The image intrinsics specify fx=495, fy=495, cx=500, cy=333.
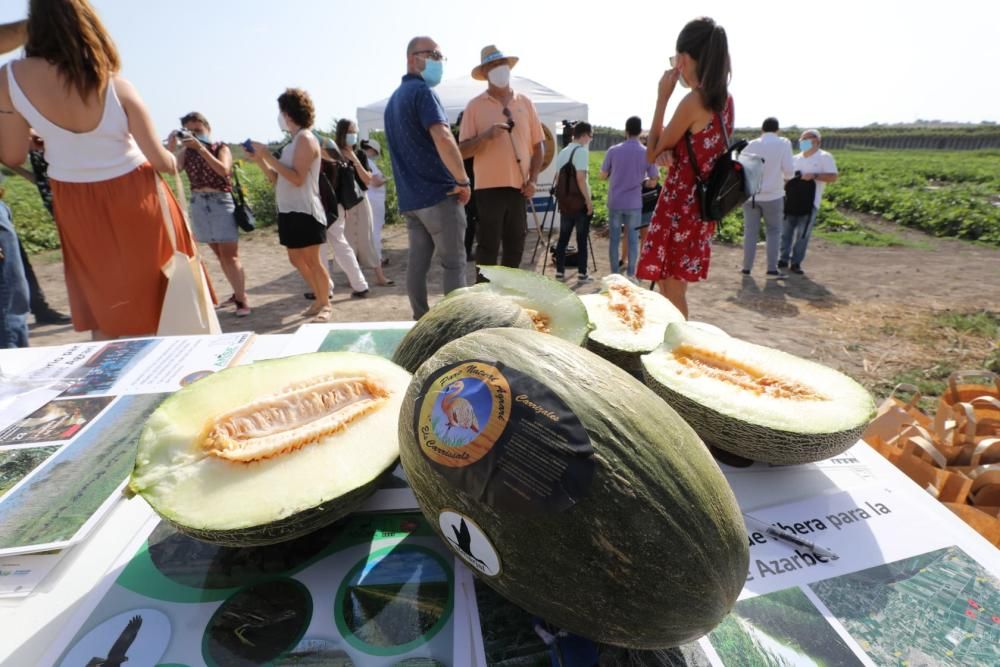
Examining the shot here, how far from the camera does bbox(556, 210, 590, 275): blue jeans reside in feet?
22.3

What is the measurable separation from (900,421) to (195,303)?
3020 millimetres

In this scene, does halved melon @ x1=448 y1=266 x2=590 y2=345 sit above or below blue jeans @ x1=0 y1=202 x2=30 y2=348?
above

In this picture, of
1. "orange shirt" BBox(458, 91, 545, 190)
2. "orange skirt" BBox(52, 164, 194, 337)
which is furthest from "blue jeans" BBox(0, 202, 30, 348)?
"orange shirt" BBox(458, 91, 545, 190)

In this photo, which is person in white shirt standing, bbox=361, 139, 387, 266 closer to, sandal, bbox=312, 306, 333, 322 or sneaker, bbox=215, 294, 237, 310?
sneaker, bbox=215, 294, 237, 310

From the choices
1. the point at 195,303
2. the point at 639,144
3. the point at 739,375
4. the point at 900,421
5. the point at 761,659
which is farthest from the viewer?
the point at 639,144

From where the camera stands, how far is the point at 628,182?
619cm

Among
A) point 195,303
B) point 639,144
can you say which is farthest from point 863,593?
point 639,144

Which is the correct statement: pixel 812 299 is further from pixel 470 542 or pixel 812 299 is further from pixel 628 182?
pixel 470 542

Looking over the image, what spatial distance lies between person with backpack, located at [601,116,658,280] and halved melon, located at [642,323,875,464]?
4.88 m

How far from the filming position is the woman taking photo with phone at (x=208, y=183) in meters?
4.73

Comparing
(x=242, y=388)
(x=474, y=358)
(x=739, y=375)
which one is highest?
(x=474, y=358)

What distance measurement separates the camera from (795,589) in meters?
1.01

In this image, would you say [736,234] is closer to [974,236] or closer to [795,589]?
[974,236]

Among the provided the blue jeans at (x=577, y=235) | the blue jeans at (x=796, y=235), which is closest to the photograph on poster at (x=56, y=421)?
the blue jeans at (x=577, y=235)
